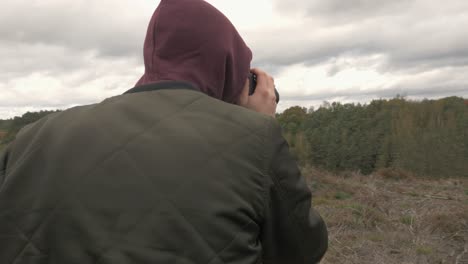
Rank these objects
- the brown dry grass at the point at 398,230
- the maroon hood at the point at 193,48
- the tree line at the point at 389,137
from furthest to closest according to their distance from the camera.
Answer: the tree line at the point at 389,137
the brown dry grass at the point at 398,230
the maroon hood at the point at 193,48

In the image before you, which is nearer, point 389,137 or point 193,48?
point 193,48

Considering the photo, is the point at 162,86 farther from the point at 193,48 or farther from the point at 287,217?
the point at 287,217

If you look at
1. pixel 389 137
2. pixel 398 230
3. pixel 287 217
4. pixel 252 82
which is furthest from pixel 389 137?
pixel 287 217

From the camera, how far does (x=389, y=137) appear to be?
42.8 m

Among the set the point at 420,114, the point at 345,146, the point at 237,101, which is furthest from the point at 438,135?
the point at 237,101

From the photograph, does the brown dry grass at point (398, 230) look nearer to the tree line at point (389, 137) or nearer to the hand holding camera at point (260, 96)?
the hand holding camera at point (260, 96)

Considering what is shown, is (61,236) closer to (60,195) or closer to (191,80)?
(60,195)

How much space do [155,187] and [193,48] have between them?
50 centimetres

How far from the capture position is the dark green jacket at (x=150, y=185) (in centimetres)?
95

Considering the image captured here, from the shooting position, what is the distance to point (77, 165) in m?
0.98

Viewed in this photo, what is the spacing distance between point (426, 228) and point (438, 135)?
1329 inches

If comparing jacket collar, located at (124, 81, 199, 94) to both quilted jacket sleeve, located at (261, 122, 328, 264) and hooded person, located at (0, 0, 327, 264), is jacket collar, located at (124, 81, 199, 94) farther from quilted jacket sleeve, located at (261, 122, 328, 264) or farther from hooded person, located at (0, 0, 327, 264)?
quilted jacket sleeve, located at (261, 122, 328, 264)

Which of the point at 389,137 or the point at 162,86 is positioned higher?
the point at 162,86

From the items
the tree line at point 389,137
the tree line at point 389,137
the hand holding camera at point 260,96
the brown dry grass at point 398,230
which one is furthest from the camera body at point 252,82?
the tree line at point 389,137
